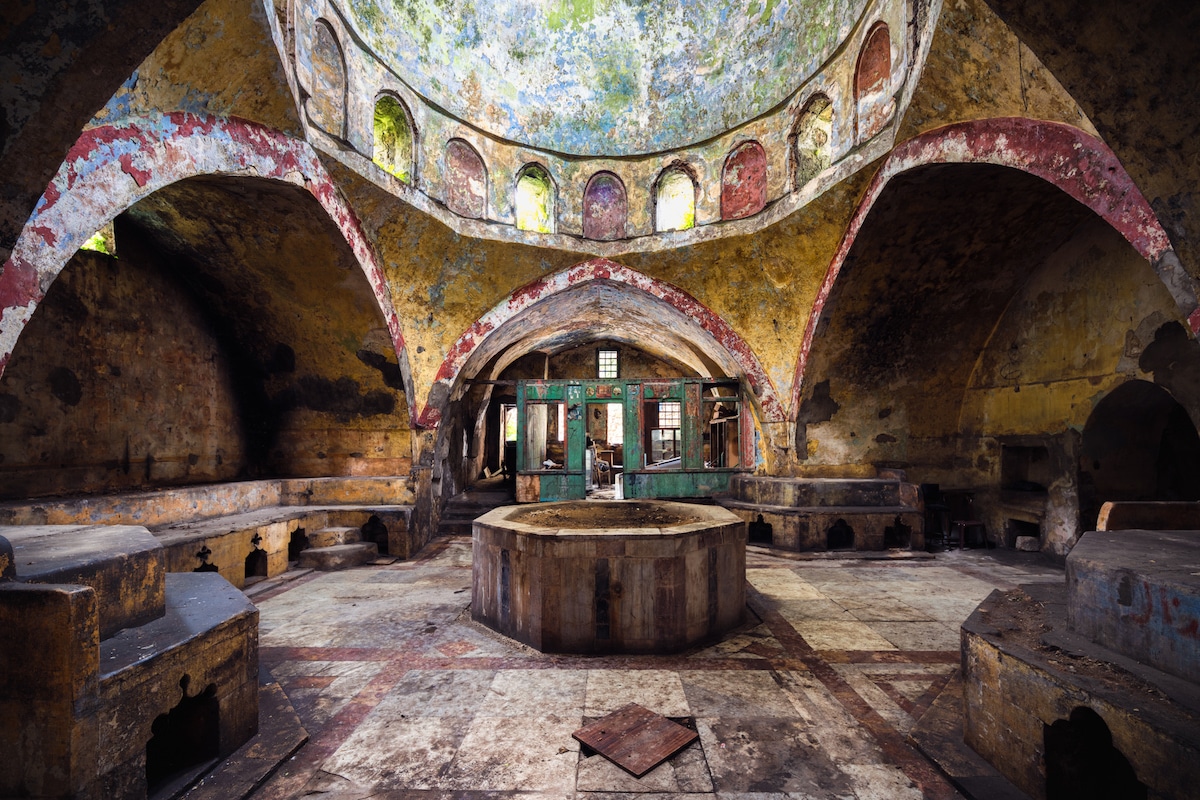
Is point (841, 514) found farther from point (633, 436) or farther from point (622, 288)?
point (622, 288)

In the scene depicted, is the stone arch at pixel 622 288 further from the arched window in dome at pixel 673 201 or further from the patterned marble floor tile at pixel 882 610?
the patterned marble floor tile at pixel 882 610

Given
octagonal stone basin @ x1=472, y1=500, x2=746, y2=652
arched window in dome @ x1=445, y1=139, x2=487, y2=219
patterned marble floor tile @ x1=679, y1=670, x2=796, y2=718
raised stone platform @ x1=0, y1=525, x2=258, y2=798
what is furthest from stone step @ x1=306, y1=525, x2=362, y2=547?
patterned marble floor tile @ x1=679, y1=670, x2=796, y2=718

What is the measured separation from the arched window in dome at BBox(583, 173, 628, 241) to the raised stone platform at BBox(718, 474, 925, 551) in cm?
546

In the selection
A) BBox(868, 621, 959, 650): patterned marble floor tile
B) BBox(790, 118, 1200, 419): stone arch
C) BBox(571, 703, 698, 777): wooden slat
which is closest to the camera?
BBox(571, 703, 698, 777): wooden slat

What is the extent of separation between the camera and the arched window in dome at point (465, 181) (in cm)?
903

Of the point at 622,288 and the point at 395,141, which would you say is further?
the point at 622,288

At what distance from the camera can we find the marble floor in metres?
2.98

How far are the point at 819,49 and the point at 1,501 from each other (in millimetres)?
11431

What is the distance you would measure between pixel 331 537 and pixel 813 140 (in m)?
9.43

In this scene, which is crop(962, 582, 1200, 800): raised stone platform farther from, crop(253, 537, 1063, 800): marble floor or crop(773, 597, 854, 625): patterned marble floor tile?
crop(773, 597, 854, 625): patterned marble floor tile

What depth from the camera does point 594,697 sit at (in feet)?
12.7

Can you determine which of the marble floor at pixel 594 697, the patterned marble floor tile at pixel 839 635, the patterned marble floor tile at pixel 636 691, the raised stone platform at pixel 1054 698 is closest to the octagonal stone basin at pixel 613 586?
the marble floor at pixel 594 697

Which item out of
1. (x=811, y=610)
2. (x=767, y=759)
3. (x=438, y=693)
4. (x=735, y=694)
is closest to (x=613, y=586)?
(x=735, y=694)

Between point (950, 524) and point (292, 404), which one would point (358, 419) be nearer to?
point (292, 404)
